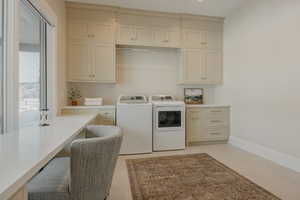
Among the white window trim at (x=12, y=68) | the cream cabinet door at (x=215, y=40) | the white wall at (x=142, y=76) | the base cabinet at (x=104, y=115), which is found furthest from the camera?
the cream cabinet door at (x=215, y=40)

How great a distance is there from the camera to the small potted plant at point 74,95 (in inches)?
151

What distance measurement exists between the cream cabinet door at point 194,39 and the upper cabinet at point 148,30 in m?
0.17

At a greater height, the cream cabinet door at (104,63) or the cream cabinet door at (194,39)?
the cream cabinet door at (194,39)

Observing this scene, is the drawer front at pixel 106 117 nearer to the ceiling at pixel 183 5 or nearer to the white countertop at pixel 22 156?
the white countertop at pixel 22 156

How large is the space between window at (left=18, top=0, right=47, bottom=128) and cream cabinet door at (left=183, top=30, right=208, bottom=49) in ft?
8.95

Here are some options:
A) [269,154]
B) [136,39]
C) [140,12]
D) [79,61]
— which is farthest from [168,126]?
[140,12]

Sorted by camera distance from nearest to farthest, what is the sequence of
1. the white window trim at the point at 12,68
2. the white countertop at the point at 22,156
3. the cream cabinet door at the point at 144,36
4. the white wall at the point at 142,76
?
the white countertop at the point at 22,156 < the white window trim at the point at 12,68 < the cream cabinet door at the point at 144,36 < the white wall at the point at 142,76

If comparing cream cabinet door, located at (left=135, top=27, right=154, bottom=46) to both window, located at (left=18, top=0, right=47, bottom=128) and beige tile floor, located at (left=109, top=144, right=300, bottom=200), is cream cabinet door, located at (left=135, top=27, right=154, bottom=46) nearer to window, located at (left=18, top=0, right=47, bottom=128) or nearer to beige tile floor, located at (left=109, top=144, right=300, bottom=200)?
window, located at (left=18, top=0, right=47, bottom=128)

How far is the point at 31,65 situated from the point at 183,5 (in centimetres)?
295

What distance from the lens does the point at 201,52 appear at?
14.1ft

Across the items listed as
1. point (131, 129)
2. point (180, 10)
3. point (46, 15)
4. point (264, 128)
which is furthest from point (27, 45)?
point (264, 128)

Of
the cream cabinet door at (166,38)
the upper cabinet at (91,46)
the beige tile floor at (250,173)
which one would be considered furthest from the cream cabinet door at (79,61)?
the beige tile floor at (250,173)

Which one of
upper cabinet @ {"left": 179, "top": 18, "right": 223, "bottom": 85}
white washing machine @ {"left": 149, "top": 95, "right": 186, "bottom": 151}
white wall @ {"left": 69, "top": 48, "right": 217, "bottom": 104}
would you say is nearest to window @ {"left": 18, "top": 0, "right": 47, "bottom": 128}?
white wall @ {"left": 69, "top": 48, "right": 217, "bottom": 104}

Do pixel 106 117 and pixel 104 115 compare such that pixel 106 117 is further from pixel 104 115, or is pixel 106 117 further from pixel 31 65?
pixel 31 65
